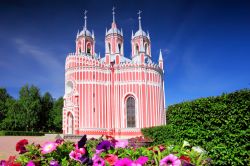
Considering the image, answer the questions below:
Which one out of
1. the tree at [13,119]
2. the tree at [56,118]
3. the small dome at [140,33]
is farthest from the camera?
the tree at [56,118]

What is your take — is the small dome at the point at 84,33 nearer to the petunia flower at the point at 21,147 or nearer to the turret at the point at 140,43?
the turret at the point at 140,43

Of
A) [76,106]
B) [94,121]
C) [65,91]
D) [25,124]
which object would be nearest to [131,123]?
[94,121]

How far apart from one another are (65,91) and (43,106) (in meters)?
16.1

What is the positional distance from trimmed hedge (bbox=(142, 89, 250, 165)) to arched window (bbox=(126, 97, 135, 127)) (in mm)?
25393

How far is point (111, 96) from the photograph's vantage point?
37.8 meters

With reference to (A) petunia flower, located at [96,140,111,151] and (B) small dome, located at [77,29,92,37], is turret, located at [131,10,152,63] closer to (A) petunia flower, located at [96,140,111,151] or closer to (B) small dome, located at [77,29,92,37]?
(B) small dome, located at [77,29,92,37]

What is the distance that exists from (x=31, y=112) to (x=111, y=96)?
1761 centimetres

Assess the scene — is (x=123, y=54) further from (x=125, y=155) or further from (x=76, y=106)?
(x=125, y=155)

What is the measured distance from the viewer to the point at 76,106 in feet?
118

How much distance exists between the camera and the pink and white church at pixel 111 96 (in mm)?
36156

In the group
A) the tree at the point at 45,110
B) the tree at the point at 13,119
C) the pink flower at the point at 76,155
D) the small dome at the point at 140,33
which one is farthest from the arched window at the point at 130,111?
the pink flower at the point at 76,155

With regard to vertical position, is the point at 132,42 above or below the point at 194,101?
above

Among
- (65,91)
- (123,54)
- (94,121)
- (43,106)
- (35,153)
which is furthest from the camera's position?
(43,106)

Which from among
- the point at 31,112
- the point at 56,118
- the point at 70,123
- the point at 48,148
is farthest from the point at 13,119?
the point at 48,148
